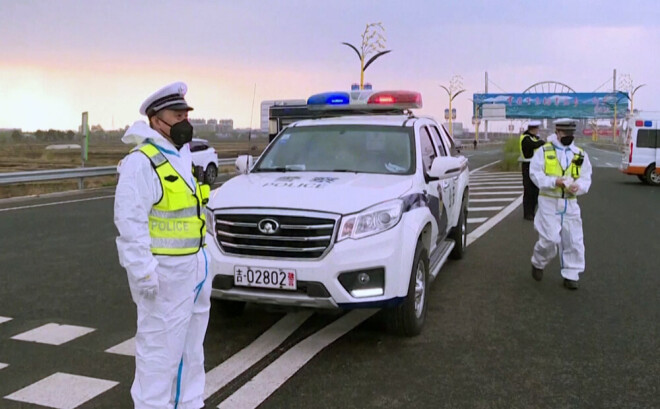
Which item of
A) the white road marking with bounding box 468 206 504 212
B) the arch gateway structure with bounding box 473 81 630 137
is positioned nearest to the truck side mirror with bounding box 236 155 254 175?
the white road marking with bounding box 468 206 504 212

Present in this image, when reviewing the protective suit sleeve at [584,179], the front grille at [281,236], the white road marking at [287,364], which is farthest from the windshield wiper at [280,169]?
the protective suit sleeve at [584,179]

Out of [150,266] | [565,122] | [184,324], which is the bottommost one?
[184,324]

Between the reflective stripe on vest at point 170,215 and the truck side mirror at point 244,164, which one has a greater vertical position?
the truck side mirror at point 244,164

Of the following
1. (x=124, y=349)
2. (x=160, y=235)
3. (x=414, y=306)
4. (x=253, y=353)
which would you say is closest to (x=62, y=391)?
(x=124, y=349)

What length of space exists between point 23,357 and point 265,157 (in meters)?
2.75

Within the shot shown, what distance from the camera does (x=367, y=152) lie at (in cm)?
556

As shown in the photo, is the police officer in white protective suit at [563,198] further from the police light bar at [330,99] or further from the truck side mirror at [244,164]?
the truck side mirror at [244,164]

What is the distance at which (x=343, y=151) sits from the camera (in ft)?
18.3

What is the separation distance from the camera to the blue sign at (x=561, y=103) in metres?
74.9

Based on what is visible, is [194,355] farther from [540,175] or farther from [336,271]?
[540,175]

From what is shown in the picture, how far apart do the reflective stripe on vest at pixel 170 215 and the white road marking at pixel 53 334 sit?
2317 millimetres

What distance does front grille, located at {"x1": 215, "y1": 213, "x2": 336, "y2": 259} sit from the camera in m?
4.20

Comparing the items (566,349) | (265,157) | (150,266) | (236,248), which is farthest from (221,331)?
(566,349)

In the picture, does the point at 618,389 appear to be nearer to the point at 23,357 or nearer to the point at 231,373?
the point at 231,373
